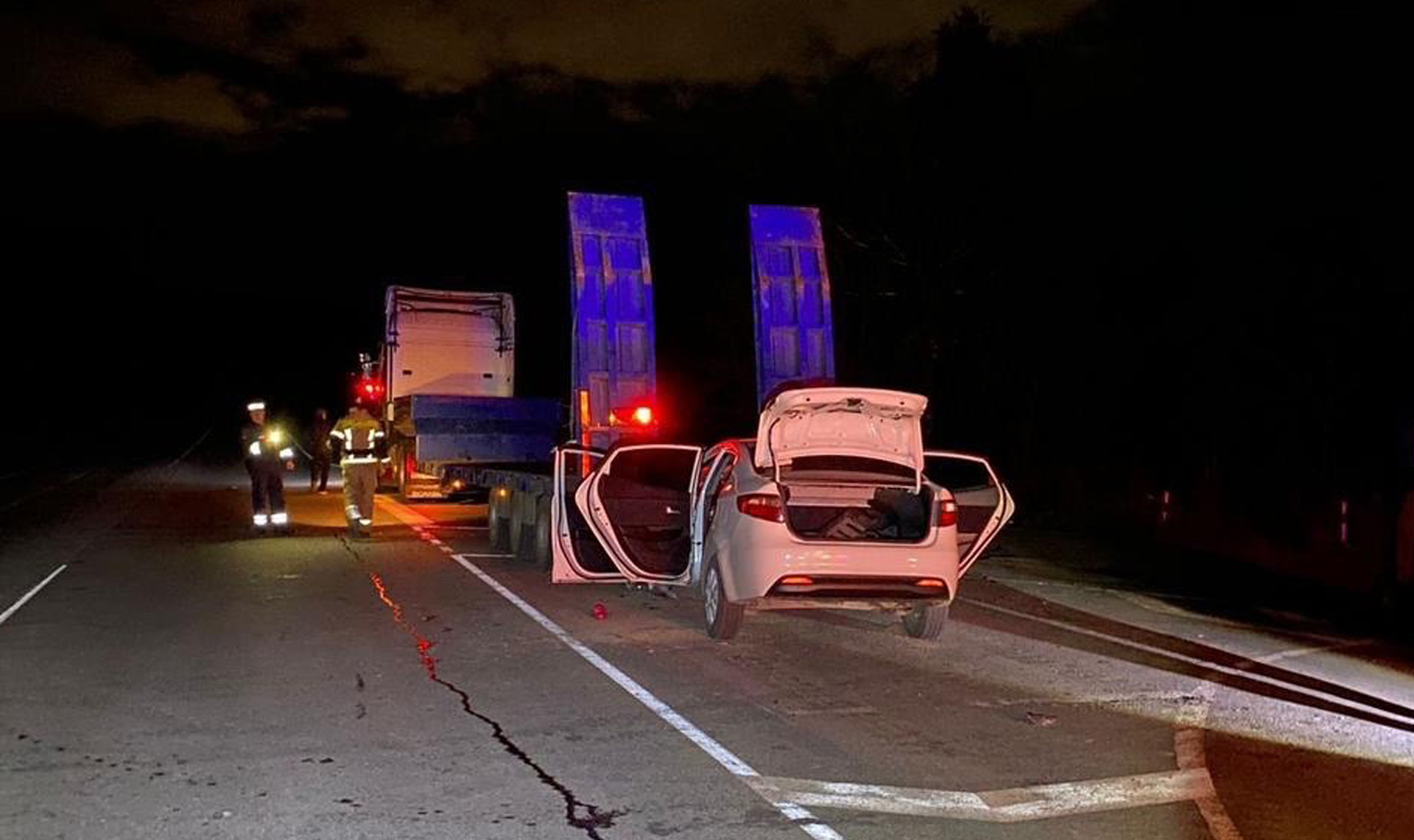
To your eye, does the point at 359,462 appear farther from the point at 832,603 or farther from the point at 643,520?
the point at 832,603

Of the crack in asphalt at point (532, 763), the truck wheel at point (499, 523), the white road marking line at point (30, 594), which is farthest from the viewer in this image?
the truck wheel at point (499, 523)

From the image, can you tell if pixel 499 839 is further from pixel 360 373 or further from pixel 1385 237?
pixel 360 373

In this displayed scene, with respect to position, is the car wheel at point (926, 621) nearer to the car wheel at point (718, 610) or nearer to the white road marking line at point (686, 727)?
the car wheel at point (718, 610)

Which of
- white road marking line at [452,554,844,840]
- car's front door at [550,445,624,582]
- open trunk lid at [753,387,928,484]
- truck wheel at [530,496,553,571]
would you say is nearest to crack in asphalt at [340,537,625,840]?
white road marking line at [452,554,844,840]

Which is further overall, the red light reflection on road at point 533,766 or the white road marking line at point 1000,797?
the white road marking line at point 1000,797

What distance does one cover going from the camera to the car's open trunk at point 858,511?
1007cm

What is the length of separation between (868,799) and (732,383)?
31.3 metres

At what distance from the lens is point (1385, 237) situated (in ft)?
67.7

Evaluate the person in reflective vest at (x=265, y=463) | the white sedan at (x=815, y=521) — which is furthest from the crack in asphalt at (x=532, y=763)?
the person in reflective vest at (x=265, y=463)

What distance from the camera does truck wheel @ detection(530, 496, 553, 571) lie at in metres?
13.9

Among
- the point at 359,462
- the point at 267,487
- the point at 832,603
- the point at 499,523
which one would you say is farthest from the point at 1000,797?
the point at 267,487

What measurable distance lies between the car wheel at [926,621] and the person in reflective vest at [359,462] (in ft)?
28.5

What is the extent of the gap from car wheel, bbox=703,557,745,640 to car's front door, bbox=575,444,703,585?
2.04 feet

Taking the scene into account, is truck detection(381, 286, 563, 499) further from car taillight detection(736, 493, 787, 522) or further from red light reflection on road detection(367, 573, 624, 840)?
car taillight detection(736, 493, 787, 522)
